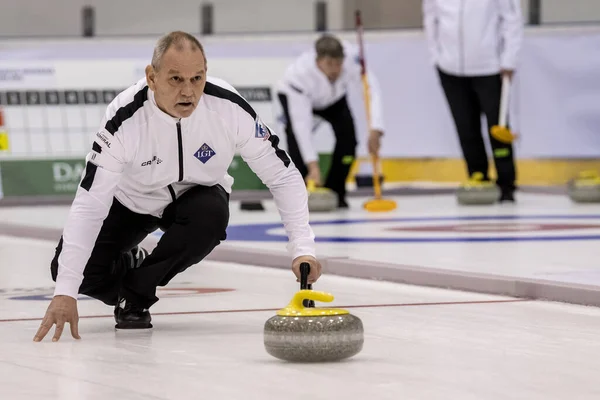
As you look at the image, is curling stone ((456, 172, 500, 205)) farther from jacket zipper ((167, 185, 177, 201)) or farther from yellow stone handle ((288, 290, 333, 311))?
yellow stone handle ((288, 290, 333, 311))

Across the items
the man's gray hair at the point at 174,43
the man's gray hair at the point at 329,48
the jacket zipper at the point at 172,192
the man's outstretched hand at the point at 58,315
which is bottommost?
the man's outstretched hand at the point at 58,315

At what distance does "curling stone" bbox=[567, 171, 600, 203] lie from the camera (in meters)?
10.5

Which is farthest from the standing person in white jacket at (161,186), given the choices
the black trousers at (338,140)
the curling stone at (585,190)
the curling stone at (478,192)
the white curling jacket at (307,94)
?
the curling stone at (585,190)

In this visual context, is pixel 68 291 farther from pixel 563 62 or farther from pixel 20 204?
pixel 563 62

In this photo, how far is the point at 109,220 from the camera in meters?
4.55

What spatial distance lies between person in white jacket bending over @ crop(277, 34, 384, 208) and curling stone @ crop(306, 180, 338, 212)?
0.43ft

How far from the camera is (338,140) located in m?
10.5

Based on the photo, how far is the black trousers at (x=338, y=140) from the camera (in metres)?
10.4

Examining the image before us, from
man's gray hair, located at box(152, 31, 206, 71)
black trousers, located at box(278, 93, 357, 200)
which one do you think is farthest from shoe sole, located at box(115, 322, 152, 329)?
black trousers, located at box(278, 93, 357, 200)

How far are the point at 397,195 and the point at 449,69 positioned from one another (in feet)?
5.98

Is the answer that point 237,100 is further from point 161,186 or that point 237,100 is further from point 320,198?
point 320,198

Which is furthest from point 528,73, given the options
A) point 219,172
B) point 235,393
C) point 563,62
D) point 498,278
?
point 235,393

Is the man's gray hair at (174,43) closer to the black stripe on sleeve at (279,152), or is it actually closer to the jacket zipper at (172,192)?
the black stripe on sleeve at (279,152)

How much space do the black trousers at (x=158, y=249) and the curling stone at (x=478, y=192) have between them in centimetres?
621
